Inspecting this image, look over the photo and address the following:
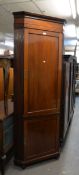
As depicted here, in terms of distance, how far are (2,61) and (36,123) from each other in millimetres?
1012

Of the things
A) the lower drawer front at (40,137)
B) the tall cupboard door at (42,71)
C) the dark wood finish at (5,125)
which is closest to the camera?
the dark wood finish at (5,125)

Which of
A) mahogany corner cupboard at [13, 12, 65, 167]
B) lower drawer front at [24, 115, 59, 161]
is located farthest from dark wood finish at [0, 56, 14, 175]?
lower drawer front at [24, 115, 59, 161]

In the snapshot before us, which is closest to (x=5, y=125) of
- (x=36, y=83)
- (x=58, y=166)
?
(x=36, y=83)

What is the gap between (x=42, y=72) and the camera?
294 cm

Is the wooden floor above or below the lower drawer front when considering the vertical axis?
below

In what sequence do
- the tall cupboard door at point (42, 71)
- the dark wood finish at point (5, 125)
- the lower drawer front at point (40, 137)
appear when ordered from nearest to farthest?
the dark wood finish at point (5, 125) → the tall cupboard door at point (42, 71) → the lower drawer front at point (40, 137)

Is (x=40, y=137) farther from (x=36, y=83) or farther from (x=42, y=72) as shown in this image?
(x=42, y=72)

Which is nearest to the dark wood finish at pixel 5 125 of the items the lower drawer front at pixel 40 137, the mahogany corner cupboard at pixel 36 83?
the mahogany corner cupboard at pixel 36 83

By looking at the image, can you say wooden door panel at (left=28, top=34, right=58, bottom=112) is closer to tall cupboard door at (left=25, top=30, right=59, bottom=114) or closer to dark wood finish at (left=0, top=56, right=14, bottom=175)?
tall cupboard door at (left=25, top=30, right=59, bottom=114)

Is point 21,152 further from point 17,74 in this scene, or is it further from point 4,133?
point 17,74

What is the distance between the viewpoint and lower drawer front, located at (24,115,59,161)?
117 inches

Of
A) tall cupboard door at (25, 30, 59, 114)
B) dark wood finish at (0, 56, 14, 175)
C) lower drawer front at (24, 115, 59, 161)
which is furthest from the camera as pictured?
lower drawer front at (24, 115, 59, 161)

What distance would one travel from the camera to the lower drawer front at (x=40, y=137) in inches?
117

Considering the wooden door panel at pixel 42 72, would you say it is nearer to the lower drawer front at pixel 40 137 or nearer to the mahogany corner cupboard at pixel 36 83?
the mahogany corner cupboard at pixel 36 83
